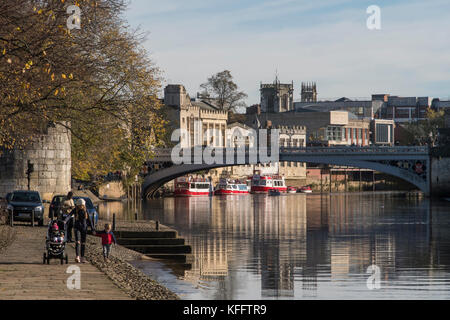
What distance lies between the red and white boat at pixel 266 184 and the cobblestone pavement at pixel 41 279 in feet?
346

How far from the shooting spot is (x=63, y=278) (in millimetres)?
24188

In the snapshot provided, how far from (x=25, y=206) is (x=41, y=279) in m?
19.7

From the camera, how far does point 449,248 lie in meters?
46.0

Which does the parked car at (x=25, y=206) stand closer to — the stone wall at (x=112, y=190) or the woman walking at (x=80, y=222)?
the woman walking at (x=80, y=222)

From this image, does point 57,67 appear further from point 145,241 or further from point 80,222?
point 145,241

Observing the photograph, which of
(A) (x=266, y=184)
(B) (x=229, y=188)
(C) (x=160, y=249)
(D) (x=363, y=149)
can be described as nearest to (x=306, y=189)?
(A) (x=266, y=184)

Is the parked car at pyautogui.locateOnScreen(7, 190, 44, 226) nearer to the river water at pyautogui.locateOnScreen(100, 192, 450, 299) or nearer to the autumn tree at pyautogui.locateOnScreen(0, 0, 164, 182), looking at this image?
the autumn tree at pyautogui.locateOnScreen(0, 0, 164, 182)

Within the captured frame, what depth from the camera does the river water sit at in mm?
30141

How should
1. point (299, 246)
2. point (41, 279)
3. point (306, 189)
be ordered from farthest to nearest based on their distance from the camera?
point (306, 189) < point (299, 246) < point (41, 279)

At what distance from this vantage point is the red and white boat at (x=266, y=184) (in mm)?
136875

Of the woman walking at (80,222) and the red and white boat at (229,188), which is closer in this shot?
the woman walking at (80,222)

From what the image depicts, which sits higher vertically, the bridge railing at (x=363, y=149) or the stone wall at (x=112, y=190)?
the bridge railing at (x=363, y=149)

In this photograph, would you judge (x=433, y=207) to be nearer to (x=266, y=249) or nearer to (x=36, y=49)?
(x=266, y=249)

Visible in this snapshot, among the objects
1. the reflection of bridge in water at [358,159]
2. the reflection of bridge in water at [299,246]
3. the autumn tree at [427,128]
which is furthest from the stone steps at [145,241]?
the autumn tree at [427,128]
